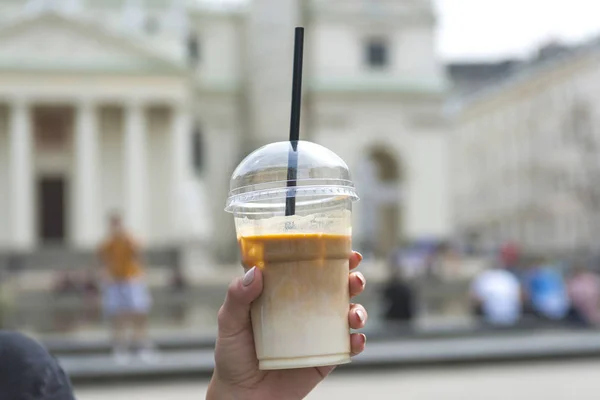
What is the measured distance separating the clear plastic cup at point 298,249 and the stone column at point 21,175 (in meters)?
46.9

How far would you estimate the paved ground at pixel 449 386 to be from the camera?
32.8 ft

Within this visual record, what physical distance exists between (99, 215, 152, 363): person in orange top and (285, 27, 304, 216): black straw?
1126 centimetres

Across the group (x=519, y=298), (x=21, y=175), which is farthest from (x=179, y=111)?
(x=519, y=298)

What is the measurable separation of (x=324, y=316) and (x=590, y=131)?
66.6m

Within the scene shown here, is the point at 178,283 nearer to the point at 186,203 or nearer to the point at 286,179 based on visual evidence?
the point at 186,203

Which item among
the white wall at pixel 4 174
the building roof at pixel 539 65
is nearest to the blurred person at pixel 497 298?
the white wall at pixel 4 174

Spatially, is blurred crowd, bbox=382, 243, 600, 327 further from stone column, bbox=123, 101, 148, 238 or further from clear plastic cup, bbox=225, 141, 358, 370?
stone column, bbox=123, 101, 148, 238

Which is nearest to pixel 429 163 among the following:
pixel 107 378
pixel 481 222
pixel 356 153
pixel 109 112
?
pixel 356 153

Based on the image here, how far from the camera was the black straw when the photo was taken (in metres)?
2.27

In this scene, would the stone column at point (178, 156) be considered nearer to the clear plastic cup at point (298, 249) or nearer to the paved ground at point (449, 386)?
the paved ground at point (449, 386)

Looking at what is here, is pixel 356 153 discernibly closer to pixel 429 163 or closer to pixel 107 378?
pixel 429 163

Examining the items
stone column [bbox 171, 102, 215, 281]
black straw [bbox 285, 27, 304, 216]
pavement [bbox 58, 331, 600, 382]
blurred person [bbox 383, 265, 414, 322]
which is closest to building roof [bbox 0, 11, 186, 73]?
stone column [bbox 171, 102, 215, 281]

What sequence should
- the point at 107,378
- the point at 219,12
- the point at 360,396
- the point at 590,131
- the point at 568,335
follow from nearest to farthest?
the point at 360,396 → the point at 107,378 → the point at 568,335 → the point at 219,12 → the point at 590,131

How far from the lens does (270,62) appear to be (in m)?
38.2
